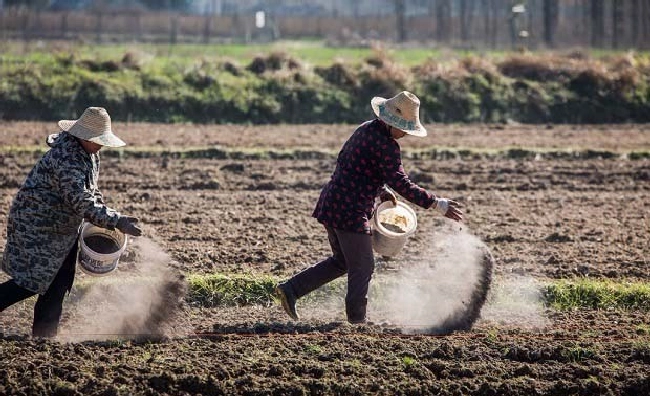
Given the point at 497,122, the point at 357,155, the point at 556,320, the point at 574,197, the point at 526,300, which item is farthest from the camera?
the point at 497,122

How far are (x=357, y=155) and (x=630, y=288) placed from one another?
3.33 metres

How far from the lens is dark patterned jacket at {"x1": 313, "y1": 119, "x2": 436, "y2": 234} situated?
8219 millimetres

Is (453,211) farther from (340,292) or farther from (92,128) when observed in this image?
(92,128)

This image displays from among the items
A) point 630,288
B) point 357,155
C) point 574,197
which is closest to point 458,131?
point 574,197

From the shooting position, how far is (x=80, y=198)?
753 cm

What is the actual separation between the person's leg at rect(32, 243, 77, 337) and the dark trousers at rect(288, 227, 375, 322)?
1.75 meters

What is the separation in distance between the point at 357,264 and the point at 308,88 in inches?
662

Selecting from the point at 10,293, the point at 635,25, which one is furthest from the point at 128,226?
the point at 635,25

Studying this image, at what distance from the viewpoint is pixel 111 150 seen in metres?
17.5

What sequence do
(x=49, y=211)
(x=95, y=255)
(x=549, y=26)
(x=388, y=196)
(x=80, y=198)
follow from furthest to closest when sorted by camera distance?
(x=549, y=26) → (x=388, y=196) → (x=95, y=255) → (x=49, y=211) → (x=80, y=198)

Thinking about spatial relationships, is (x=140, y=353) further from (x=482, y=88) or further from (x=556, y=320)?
(x=482, y=88)

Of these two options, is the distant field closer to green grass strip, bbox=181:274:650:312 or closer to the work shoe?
green grass strip, bbox=181:274:650:312

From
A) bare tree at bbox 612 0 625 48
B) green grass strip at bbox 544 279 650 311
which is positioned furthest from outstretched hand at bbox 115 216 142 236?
bare tree at bbox 612 0 625 48

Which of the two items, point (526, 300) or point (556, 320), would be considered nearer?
point (556, 320)
